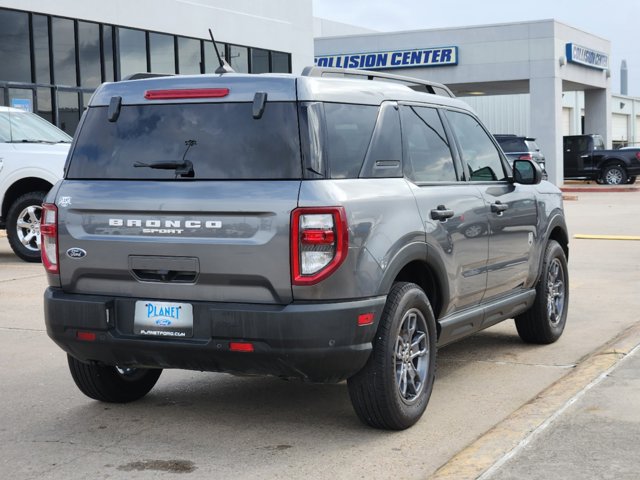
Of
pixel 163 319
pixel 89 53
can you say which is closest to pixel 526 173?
pixel 163 319

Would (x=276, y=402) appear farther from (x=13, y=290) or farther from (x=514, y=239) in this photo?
(x=13, y=290)

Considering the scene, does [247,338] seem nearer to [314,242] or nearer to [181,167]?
[314,242]

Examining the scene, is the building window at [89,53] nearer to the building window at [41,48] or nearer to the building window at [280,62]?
the building window at [41,48]

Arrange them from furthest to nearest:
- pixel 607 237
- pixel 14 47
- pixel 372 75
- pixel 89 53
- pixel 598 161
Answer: pixel 598 161 → pixel 89 53 → pixel 14 47 → pixel 607 237 → pixel 372 75

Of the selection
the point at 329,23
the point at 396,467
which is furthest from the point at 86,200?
the point at 329,23

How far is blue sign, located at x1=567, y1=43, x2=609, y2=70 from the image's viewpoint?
40688mm

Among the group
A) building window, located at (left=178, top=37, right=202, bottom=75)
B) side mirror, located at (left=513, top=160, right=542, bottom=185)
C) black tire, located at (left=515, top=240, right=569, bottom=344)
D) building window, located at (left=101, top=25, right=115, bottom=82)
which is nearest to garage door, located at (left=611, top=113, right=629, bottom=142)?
building window, located at (left=178, top=37, right=202, bottom=75)

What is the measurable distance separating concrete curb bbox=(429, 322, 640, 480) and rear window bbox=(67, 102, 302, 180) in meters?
1.63

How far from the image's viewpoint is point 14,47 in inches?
845

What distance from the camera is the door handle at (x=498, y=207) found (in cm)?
675

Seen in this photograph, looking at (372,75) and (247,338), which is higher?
A: (372,75)

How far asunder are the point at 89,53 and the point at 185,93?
19.0 meters

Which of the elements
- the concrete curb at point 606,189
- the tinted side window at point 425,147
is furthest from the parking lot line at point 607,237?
the concrete curb at point 606,189

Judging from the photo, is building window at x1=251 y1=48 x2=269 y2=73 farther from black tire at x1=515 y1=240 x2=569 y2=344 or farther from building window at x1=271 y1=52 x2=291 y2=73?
black tire at x1=515 y1=240 x2=569 y2=344
